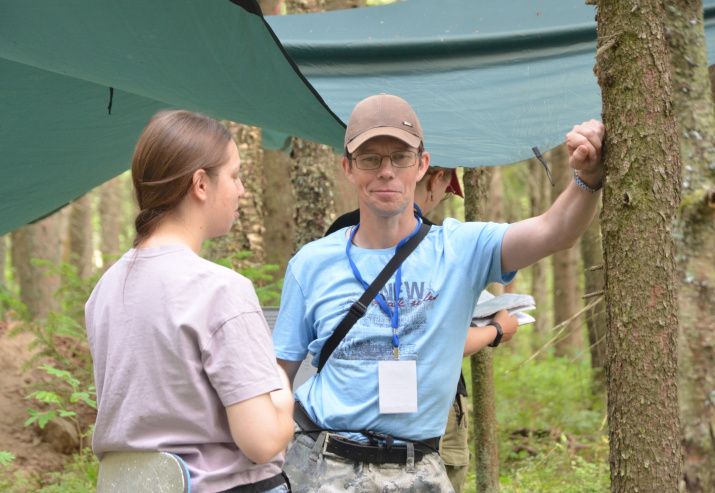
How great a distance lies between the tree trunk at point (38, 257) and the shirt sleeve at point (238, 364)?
24.6 ft

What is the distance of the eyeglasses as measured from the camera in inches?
78.0

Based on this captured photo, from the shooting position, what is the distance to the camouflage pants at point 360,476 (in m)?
1.75

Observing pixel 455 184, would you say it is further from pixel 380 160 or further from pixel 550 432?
pixel 550 432

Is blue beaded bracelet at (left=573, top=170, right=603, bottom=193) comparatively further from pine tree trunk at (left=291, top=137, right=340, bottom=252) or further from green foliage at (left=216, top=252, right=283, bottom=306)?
green foliage at (left=216, top=252, right=283, bottom=306)

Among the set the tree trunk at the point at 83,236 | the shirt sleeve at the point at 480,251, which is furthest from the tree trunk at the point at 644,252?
the tree trunk at the point at 83,236

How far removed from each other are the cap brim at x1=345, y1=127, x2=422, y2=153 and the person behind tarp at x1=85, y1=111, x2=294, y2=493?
2.05 feet

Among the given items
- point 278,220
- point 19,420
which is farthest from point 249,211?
point 19,420

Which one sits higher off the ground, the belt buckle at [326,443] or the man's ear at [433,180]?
the man's ear at [433,180]

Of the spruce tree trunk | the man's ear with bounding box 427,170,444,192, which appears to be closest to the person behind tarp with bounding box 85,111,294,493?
the man's ear with bounding box 427,170,444,192

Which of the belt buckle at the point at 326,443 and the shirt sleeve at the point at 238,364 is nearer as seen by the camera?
the shirt sleeve at the point at 238,364

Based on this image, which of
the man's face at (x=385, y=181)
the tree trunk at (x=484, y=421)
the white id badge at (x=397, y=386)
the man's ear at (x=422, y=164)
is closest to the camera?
the white id badge at (x=397, y=386)

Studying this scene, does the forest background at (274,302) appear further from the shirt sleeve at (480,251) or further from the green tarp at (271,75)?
the shirt sleeve at (480,251)

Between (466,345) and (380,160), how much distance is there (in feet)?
2.34

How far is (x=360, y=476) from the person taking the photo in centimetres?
176
